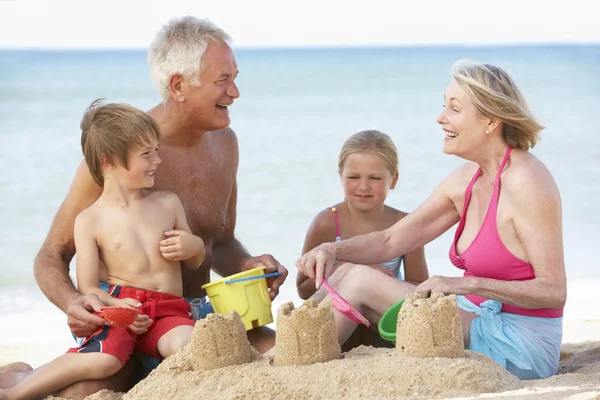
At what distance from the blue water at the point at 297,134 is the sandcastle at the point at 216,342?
51.0 inches

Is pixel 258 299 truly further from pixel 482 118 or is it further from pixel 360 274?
pixel 482 118

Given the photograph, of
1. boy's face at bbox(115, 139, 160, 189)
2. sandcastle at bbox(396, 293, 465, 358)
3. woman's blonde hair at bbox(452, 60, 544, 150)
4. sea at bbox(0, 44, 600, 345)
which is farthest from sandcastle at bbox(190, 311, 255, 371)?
sea at bbox(0, 44, 600, 345)

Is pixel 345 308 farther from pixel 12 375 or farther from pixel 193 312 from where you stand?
pixel 12 375

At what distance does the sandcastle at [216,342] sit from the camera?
309 cm

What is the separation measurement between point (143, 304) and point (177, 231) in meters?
0.34

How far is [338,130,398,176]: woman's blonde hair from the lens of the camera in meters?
4.70

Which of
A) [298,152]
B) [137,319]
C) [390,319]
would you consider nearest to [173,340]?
[137,319]

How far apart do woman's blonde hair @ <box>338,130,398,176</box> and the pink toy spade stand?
4.46 feet

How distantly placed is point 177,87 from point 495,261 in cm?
168

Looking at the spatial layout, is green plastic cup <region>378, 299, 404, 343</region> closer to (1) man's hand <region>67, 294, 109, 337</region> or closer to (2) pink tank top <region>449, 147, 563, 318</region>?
(2) pink tank top <region>449, 147, 563, 318</region>

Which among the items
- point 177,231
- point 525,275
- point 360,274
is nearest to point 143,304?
point 177,231

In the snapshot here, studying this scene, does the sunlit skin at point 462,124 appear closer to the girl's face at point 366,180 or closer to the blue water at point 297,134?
the blue water at point 297,134

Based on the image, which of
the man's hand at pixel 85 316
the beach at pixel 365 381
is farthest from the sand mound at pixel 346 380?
the man's hand at pixel 85 316

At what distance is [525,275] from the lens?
3615 mm
